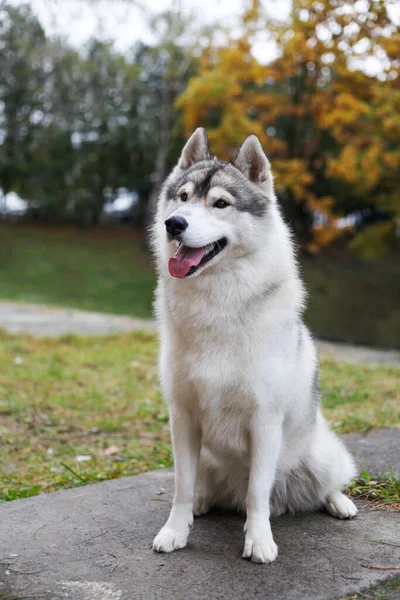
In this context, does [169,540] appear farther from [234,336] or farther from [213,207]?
[213,207]

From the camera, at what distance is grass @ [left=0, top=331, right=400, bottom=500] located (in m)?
4.04

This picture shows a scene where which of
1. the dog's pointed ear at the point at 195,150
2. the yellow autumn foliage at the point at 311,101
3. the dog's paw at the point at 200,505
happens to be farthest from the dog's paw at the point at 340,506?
the yellow autumn foliage at the point at 311,101

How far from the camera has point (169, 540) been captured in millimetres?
2648

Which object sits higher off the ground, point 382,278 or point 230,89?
point 230,89

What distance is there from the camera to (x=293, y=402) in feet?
9.02

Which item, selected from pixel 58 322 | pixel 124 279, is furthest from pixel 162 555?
pixel 124 279

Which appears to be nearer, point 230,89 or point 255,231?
point 255,231

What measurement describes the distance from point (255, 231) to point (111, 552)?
149 centimetres

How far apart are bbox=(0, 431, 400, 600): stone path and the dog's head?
3.91ft

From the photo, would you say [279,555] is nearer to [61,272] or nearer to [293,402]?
[293,402]

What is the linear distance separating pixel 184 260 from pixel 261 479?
982 mm

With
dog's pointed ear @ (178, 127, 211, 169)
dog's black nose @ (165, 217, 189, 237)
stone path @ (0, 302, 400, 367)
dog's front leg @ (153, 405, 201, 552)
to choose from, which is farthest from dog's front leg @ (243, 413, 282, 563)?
stone path @ (0, 302, 400, 367)

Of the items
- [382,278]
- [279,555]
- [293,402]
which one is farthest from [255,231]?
[382,278]

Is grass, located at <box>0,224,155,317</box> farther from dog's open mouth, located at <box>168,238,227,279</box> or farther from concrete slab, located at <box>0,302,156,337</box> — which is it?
dog's open mouth, located at <box>168,238,227,279</box>
